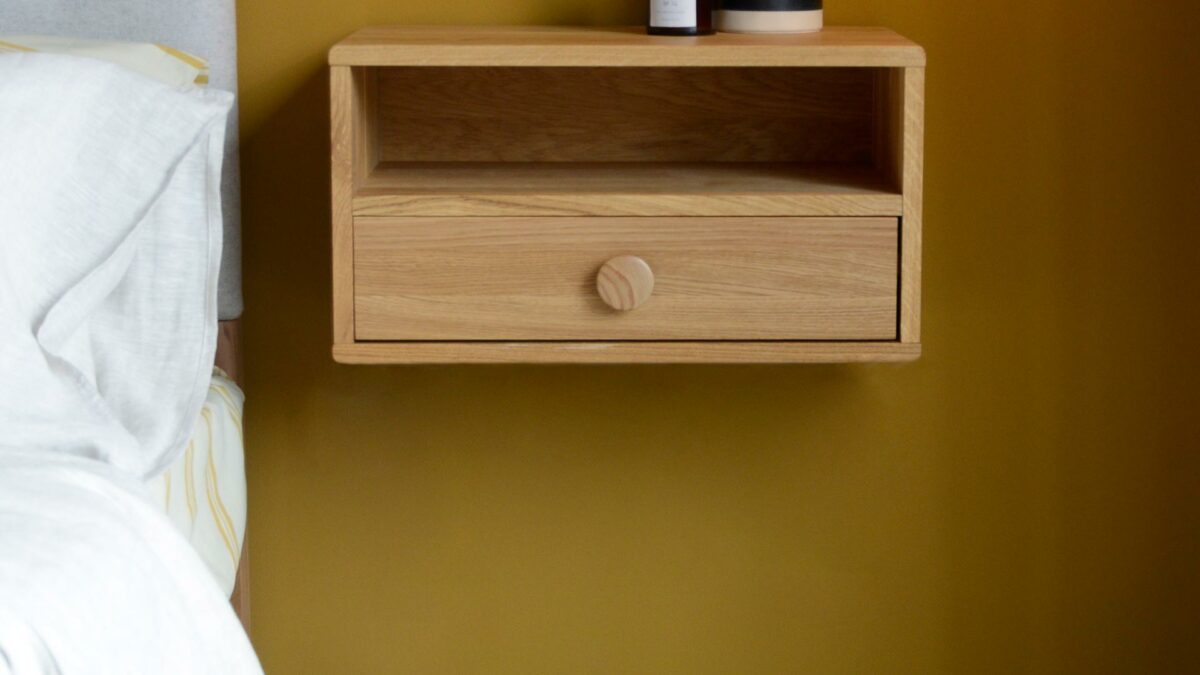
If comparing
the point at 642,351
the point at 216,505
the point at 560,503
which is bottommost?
the point at 560,503

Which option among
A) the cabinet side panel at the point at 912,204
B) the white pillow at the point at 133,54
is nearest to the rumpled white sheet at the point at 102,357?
the white pillow at the point at 133,54

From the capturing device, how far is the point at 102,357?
1133mm

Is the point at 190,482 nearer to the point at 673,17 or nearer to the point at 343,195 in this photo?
the point at 343,195

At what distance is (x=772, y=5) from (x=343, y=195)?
0.44m

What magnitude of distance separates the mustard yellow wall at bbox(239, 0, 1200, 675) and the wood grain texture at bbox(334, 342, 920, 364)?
1.04 feet

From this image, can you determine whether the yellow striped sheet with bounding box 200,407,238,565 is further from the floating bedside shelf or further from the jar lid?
the jar lid

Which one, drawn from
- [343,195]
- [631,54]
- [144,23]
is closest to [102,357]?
[343,195]

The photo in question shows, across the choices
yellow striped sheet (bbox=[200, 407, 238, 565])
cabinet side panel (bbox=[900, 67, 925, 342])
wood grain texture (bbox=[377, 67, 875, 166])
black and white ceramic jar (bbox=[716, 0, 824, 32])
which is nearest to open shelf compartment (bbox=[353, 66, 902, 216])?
wood grain texture (bbox=[377, 67, 875, 166])

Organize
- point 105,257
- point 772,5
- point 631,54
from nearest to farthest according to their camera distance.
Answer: point 105,257 → point 631,54 → point 772,5

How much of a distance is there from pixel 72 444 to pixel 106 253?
162 millimetres

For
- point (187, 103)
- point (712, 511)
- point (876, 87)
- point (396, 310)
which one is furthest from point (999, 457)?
point (187, 103)

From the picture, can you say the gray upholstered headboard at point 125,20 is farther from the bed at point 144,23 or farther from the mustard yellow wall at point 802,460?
the mustard yellow wall at point 802,460

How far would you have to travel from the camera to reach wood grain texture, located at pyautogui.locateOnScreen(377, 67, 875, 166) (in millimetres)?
1462

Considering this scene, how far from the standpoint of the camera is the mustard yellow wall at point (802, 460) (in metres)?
→ 1.49
